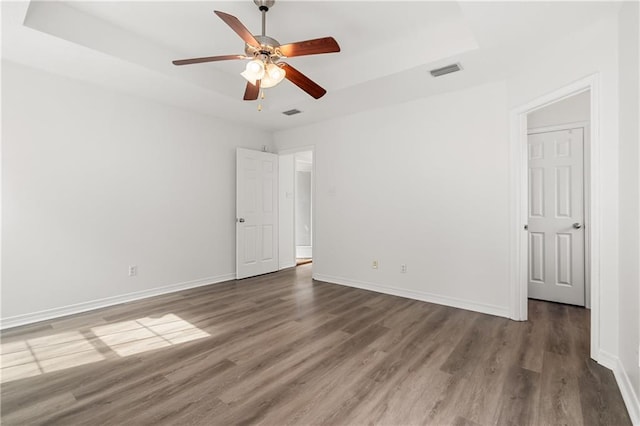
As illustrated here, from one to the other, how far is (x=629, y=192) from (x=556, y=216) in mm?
2098

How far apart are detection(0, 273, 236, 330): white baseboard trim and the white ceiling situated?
2.53 meters

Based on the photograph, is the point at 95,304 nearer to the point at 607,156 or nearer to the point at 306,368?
the point at 306,368

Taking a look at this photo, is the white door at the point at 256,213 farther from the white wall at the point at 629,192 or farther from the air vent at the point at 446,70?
the white wall at the point at 629,192

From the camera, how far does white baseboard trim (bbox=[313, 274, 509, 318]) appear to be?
3350mm

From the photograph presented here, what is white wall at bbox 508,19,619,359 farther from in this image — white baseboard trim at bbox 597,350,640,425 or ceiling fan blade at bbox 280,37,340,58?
ceiling fan blade at bbox 280,37,340,58

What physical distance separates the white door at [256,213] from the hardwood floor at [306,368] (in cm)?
166

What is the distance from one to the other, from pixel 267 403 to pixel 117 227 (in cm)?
304

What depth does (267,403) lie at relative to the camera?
6.03 feet

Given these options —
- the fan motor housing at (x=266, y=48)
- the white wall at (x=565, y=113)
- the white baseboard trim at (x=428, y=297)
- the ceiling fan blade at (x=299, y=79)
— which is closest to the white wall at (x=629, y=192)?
the white baseboard trim at (x=428, y=297)

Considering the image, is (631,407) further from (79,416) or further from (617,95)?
(79,416)

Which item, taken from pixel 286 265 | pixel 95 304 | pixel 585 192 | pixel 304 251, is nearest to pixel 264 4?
pixel 95 304

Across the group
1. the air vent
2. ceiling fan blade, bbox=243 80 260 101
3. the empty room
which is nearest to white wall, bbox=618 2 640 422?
the empty room

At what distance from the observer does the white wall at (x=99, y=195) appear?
3.07 meters

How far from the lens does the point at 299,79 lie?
2533 millimetres
